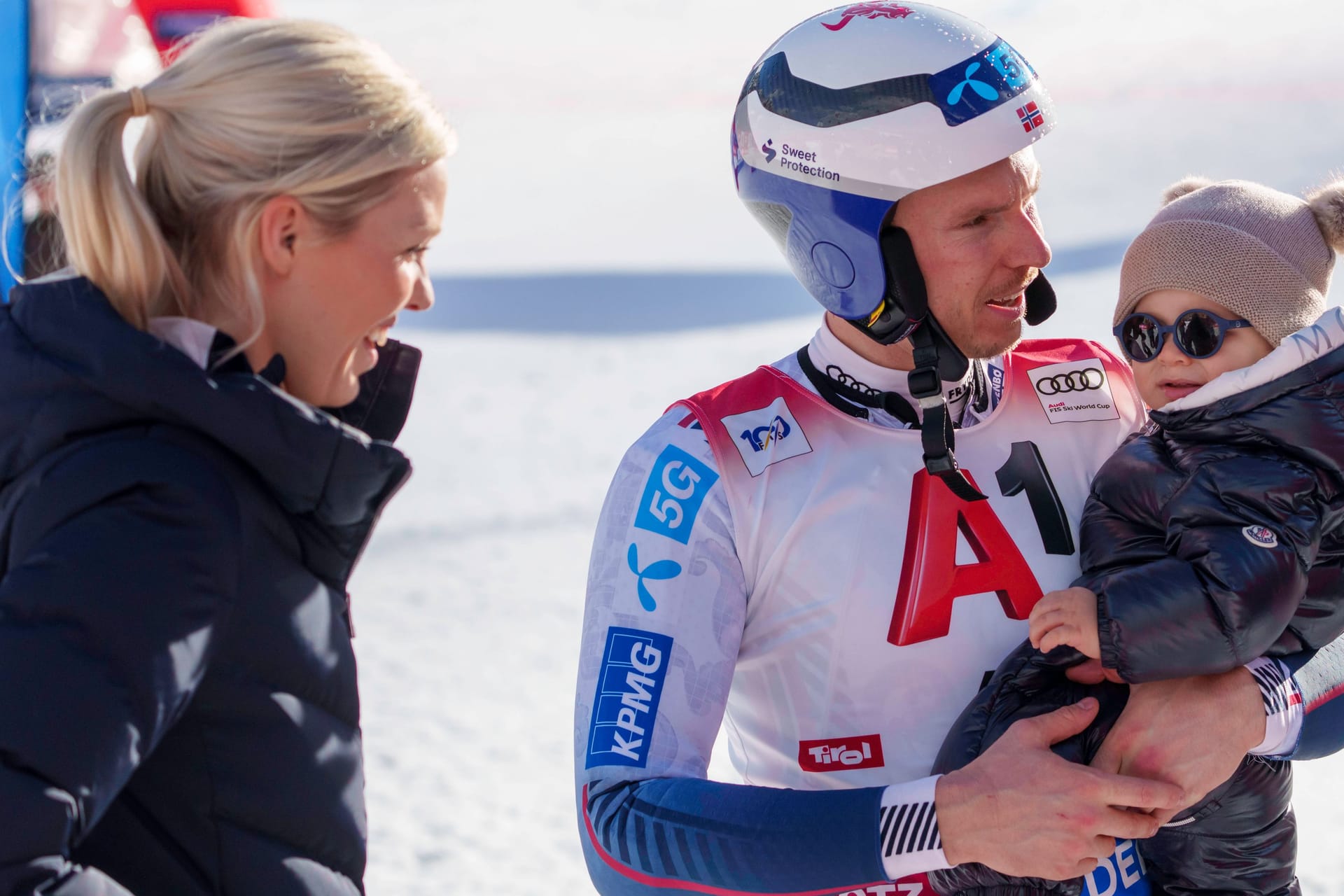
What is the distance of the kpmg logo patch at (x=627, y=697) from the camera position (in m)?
1.71

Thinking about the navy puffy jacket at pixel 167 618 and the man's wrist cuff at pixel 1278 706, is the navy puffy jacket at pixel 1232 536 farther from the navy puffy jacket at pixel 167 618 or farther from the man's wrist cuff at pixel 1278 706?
the navy puffy jacket at pixel 167 618

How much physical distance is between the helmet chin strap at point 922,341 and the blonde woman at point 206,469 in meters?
0.80

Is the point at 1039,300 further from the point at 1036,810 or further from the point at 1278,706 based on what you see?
the point at 1036,810

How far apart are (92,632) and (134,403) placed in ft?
0.68

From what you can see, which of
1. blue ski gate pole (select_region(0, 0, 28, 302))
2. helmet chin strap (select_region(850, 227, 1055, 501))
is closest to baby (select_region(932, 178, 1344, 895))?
helmet chin strap (select_region(850, 227, 1055, 501))

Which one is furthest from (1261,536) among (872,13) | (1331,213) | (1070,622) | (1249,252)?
(872,13)

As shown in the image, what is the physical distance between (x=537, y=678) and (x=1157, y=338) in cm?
353

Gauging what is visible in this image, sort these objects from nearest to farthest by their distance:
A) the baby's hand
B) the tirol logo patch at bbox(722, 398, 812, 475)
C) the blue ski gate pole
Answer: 1. the baby's hand
2. the tirol logo patch at bbox(722, 398, 812, 475)
3. the blue ski gate pole

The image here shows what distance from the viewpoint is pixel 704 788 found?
64.6 inches

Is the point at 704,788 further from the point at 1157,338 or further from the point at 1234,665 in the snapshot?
the point at 1157,338

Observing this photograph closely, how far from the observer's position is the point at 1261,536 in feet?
5.29

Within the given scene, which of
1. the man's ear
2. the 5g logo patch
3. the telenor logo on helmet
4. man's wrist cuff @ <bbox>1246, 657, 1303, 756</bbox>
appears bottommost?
man's wrist cuff @ <bbox>1246, 657, 1303, 756</bbox>

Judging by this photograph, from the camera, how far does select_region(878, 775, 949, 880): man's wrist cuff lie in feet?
5.16

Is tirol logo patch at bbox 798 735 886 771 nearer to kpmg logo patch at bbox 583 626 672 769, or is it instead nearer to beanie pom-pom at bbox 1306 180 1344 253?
kpmg logo patch at bbox 583 626 672 769
